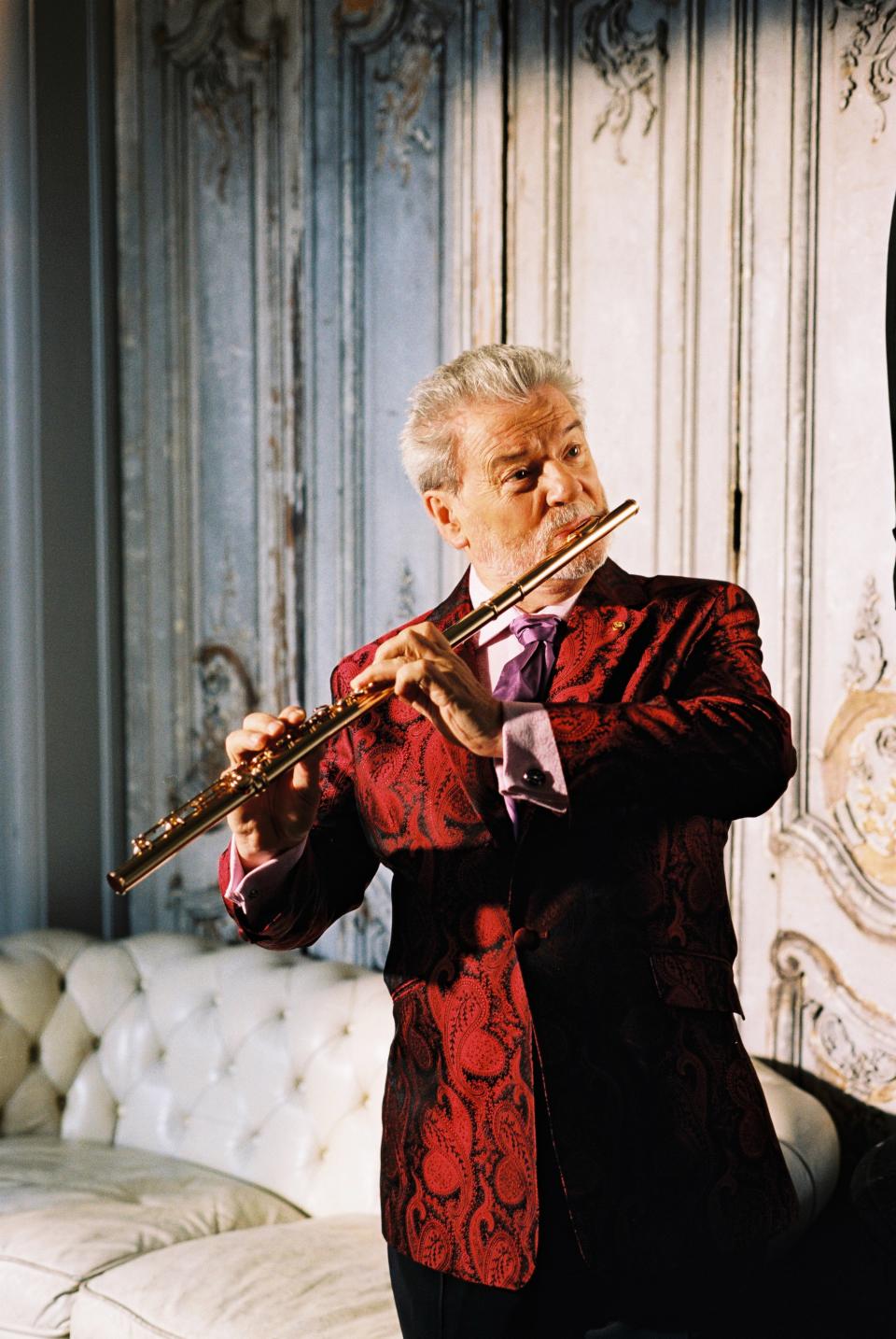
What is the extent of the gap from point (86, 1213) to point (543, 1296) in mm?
1344

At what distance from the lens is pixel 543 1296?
1.29 metres

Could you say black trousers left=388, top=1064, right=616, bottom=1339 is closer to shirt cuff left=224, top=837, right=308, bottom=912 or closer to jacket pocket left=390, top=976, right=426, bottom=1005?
jacket pocket left=390, top=976, right=426, bottom=1005

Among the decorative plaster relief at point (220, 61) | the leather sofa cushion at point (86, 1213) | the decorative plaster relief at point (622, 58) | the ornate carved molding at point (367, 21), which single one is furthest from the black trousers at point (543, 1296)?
the decorative plaster relief at point (220, 61)

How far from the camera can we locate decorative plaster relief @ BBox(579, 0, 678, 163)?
2.34m

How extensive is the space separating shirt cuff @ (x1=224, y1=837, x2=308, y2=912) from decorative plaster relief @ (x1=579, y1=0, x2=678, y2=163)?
1.52m

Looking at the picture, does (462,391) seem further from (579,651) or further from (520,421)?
(579,651)

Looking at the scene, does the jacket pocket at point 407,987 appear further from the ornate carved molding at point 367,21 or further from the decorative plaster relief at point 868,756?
the ornate carved molding at point 367,21

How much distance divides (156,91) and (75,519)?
973mm

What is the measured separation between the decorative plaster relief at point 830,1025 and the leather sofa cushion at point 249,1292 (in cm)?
74

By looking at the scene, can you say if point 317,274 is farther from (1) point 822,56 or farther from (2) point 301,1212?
(2) point 301,1212

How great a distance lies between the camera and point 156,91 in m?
3.21

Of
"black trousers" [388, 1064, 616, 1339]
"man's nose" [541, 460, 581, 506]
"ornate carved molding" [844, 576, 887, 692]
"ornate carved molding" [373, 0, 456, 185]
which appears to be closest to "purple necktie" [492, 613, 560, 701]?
"man's nose" [541, 460, 581, 506]

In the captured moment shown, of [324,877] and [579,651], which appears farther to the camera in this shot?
[324,877]

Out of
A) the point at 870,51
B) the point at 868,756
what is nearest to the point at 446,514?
the point at 868,756
